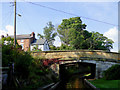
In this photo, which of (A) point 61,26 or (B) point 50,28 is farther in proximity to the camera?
(B) point 50,28

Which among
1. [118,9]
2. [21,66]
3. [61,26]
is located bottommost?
[21,66]

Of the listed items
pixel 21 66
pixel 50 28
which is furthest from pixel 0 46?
pixel 50 28

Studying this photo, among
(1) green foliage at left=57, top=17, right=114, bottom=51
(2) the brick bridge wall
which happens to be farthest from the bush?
(1) green foliage at left=57, top=17, right=114, bottom=51

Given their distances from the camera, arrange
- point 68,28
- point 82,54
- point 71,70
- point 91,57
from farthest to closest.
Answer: point 68,28 → point 71,70 → point 82,54 → point 91,57

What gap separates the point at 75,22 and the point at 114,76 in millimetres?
29149

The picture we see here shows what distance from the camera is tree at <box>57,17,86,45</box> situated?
3866cm

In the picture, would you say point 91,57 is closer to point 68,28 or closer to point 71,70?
point 71,70

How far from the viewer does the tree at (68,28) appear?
127ft

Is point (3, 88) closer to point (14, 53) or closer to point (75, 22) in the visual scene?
point (14, 53)

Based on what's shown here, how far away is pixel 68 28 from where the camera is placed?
40.5 meters

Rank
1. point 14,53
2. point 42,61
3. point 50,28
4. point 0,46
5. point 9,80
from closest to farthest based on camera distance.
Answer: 1. point 9,80
2. point 0,46
3. point 14,53
4. point 42,61
5. point 50,28

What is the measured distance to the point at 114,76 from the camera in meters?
13.9

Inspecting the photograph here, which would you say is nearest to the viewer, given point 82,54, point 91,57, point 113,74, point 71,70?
point 113,74

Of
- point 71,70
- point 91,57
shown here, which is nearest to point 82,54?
point 91,57
